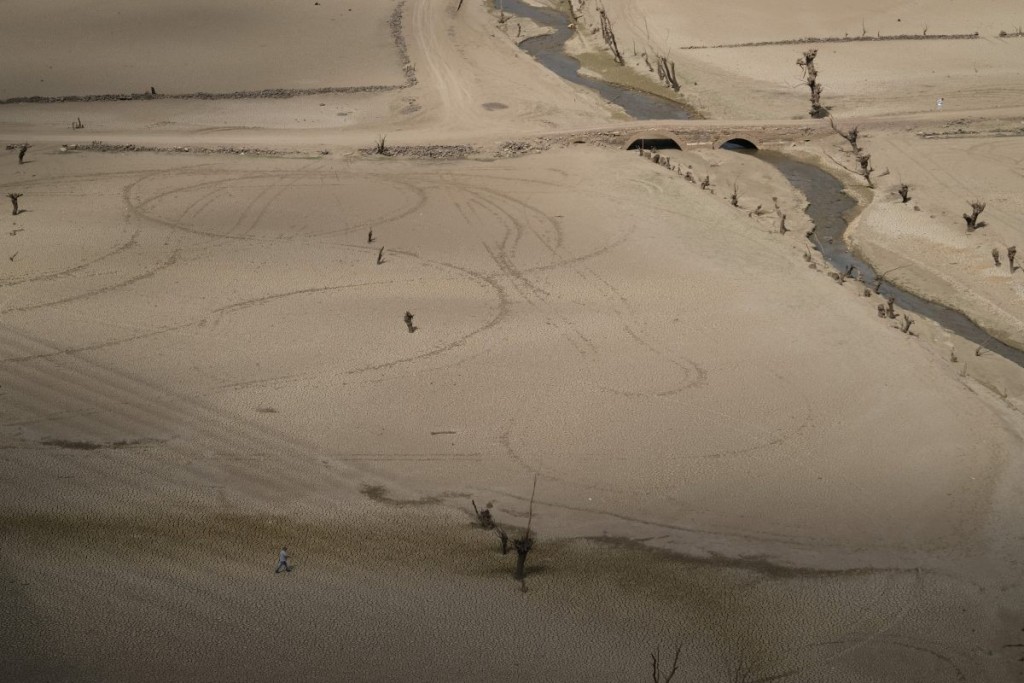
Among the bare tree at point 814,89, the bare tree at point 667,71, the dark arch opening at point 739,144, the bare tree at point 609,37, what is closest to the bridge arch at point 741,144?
the dark arch opening at point 739,144

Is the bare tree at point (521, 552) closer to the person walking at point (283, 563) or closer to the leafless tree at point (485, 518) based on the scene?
the leafless tree at point (485, 518)

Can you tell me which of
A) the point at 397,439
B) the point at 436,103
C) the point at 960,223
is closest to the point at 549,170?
the point at 436,103

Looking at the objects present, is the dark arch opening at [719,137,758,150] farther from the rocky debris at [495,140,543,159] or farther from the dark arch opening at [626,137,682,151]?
the rocky debris at [495,140,543,159]

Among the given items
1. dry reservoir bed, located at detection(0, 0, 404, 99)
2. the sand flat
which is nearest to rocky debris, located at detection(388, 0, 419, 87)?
dry reservoir bed, located at detection(0, 0, 404, 99)

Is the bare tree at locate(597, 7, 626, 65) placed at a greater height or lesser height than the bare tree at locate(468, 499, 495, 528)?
greater

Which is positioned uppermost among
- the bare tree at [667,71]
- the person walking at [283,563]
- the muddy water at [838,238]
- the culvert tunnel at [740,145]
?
the bare tree at [667,71]

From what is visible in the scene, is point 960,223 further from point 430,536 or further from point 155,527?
point 155,527
